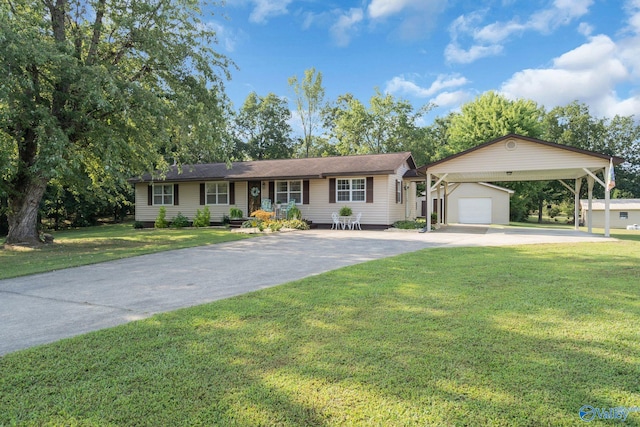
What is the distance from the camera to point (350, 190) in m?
17.2

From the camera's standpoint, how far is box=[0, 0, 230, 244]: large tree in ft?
30.1

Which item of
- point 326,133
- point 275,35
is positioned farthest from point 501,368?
point 326,133

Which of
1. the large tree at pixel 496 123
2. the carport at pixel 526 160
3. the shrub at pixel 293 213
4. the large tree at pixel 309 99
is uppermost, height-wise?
the large tree at pixel 309 99

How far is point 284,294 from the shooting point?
4680 mm

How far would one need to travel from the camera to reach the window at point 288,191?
18.2m

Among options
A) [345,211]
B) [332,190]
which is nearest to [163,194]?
[332,190]

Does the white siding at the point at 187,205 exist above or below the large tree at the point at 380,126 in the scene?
below

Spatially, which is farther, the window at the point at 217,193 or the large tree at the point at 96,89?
the window at the point at 217,193

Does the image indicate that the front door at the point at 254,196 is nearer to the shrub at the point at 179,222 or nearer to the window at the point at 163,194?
the shrub at the point at 179,222

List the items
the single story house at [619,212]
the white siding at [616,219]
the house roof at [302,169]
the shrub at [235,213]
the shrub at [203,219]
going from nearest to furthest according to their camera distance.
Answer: the house roof at [302,169] < the shrub at [235,213] < the shrub at [203,219] < the single story house at [619,212] < the white siding at [616,219]

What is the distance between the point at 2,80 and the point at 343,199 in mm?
12663

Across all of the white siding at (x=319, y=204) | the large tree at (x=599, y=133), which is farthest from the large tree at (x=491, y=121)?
the large tree at (x=599, y=133)

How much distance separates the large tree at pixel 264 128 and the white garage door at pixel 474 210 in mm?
17729

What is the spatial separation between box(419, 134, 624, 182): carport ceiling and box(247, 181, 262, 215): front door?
27.2ft
